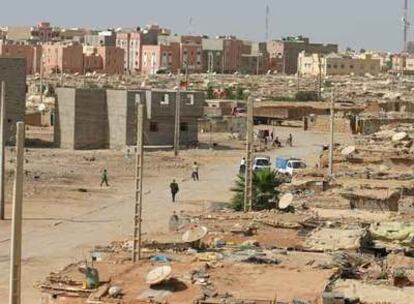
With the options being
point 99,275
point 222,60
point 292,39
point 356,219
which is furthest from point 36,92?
point 292,39

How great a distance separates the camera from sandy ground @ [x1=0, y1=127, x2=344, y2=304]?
2120cm

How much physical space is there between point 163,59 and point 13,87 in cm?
9930

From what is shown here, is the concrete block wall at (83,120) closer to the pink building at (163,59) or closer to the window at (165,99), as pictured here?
the window at (165,99)

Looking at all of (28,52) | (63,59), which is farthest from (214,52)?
(28,52)

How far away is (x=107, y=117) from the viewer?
145 feet

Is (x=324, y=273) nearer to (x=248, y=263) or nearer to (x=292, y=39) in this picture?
(x=248, y=263)

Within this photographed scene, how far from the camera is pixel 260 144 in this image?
4884 centimetres

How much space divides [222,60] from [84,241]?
443 ft

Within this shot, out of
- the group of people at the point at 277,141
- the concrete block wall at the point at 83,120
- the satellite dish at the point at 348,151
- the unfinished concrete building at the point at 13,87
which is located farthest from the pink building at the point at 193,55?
the satellite dish at the point at 348,151

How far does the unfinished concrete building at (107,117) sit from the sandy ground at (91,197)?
1.46 metres

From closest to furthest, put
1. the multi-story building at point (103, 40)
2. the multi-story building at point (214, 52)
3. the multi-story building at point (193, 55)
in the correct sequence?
the multi-story building at point (193, 55), the multi-story building at point (214, 52), the multi-story building at point (103, 40)

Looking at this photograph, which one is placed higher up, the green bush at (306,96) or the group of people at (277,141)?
the green bush at (306,96)

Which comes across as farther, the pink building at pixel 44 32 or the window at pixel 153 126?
the pink building at pixel 44 32

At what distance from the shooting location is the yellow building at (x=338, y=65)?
148 metres
